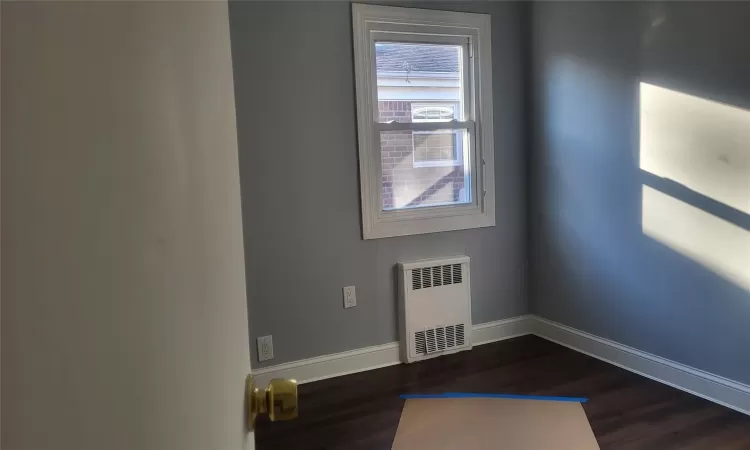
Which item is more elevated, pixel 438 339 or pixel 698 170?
pixel 698 170

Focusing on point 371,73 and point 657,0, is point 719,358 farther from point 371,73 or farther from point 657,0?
point 371,73

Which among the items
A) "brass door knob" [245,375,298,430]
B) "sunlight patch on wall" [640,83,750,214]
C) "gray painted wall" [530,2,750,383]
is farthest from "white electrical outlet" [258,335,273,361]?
"brass door knob" [245,375,298,430]

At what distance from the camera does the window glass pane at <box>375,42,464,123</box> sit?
3.43 m

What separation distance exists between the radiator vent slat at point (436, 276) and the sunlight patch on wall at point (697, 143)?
123cm

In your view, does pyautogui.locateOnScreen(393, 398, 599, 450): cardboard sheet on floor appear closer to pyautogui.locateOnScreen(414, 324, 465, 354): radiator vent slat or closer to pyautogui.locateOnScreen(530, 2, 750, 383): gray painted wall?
pyautogui.locateOnScreen(414, 324, 465, 354): radiator vent slat

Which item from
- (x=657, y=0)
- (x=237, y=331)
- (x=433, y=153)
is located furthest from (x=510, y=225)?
(x=237, y=331)

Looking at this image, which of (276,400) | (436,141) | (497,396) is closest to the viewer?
(276,400)

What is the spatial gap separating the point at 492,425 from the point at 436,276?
1091 millimetres

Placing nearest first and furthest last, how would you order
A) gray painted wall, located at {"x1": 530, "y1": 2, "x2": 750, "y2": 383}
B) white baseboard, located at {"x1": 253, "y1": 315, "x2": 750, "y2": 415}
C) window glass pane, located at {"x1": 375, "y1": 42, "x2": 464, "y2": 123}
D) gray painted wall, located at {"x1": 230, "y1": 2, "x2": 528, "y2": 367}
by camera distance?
1. gray painted wall, located at {"x1": 530, "y1": 2, "x2": 750, "y2": 383}
2. white baseboard, located at {"x1": 253, "y1": 315, "x2": 750, "y2": 415}
3. gray painted wall, located at {"x1": 230, "y1": 2, "x2": 528, "y2": 367}
4. window glass pane, located at {"x1": 375, "y1": 42, "x2": 464, "y2": 123}

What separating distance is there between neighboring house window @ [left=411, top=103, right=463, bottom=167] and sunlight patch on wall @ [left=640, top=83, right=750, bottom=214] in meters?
1.08

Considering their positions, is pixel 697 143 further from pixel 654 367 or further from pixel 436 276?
pixel 436 276

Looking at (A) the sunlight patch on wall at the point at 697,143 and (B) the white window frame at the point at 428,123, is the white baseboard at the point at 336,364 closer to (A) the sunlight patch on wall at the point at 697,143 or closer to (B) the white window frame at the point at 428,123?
(B) the white window frame at the point at 428,123

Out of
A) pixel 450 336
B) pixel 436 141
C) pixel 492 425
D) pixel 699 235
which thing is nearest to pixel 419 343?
pixel 450 336

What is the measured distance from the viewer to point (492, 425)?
2.70 metres
